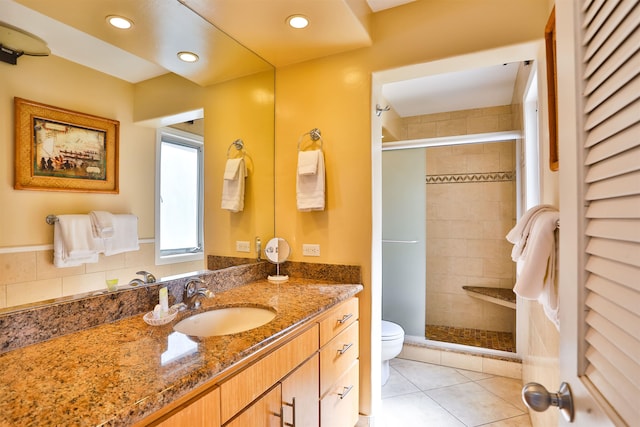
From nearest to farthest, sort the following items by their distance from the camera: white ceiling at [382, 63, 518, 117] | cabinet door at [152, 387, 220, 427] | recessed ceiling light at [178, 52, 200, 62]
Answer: cabinet door at [152, 387, 220, 427] → recessed ceiling light at [178, 52, 200, 62] → white ceiling at [382, 63, 518, 117]

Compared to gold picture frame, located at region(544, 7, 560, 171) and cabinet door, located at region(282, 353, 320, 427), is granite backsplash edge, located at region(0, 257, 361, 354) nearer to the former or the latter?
cabinet door, located at region(282, 353, 320, 427)

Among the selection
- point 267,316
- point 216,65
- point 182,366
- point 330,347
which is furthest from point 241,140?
point 182,366

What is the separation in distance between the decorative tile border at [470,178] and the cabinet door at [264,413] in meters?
3.00

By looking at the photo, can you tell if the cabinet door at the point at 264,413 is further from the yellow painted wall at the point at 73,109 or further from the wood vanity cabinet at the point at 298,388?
the yellow painted wall at the point at 73,109

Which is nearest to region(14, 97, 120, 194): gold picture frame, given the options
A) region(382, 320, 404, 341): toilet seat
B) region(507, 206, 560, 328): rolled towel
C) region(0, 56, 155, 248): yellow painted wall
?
region(0, 56, 155, 248): yellow painted wall

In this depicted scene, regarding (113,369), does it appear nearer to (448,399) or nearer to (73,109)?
(73,109)

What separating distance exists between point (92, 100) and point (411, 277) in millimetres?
2702

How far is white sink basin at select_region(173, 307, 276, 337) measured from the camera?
4.56ft

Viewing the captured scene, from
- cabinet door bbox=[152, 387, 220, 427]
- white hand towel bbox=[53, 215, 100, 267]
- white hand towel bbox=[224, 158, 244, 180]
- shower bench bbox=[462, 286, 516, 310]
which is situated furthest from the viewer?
shower bench bbox=[462, 286, 516, 310]

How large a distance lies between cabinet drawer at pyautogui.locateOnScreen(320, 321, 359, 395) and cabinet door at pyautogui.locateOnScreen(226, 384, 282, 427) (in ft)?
1.21

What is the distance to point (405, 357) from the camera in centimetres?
286

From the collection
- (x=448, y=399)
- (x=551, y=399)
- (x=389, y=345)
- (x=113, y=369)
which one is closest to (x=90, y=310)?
(x=113, y=369)

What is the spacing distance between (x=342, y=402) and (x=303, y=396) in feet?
1.51

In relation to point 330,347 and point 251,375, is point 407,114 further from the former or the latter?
point 251,375
